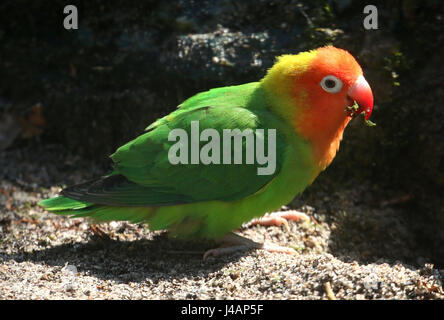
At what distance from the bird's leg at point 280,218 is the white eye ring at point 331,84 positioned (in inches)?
45.1

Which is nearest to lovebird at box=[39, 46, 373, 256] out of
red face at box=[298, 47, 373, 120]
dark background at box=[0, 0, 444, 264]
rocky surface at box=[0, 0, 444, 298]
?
red face at box=[298, 47, 373, 120]

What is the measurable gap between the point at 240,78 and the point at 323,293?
2.16 meters

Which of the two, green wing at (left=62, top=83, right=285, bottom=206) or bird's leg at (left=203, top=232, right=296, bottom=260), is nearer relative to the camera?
green wing at (left=62, top=83, right=285, bottom=206)

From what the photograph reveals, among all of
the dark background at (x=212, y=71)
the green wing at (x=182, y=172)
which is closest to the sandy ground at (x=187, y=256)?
the dark background at (x=212, y=71)

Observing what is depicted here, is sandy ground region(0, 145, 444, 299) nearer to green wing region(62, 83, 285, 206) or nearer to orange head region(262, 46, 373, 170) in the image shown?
green wing region(62, 83, 285, 206)

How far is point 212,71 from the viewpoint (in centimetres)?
428

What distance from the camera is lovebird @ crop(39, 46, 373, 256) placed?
3.19 meters

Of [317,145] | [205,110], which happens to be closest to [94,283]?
[205,110]

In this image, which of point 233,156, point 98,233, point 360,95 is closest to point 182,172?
point 233,156

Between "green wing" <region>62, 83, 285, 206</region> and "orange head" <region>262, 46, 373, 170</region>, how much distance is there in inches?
6.1

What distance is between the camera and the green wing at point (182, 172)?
319 centimetres

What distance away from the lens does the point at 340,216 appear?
13.1ft

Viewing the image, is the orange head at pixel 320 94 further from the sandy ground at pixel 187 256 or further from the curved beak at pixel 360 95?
the sandy ground at pixel 187 256

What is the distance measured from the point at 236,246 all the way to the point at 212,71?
5.20 ft
